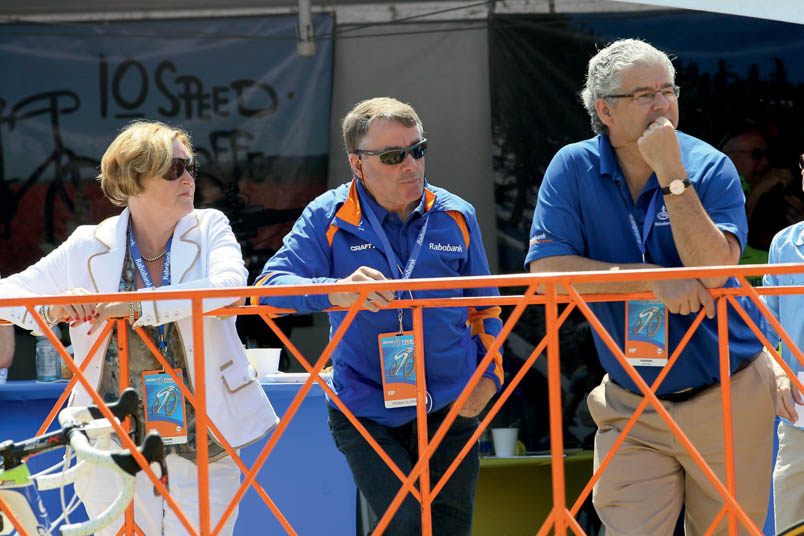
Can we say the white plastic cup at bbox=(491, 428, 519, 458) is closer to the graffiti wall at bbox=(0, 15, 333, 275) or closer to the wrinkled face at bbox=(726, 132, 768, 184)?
the graffiti wall at bbox=(0, 15, 333, 275)

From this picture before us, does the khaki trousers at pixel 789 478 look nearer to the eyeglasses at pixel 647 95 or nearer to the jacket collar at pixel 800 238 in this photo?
the jacket collar at pixel 800 238

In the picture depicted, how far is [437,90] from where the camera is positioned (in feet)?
21.0

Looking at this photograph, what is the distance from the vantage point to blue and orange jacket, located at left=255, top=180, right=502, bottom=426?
314 centimetres

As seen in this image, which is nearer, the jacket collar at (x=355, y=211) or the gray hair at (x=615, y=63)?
the gray hair at (x=615, y=63)

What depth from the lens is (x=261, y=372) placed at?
5.07 metres

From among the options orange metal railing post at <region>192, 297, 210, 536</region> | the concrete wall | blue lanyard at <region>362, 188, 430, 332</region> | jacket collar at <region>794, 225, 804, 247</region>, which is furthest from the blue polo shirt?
the concrete wall

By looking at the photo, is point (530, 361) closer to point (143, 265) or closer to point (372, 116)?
point (372, 116)

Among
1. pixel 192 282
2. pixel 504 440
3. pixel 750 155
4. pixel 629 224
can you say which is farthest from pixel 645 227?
pixel 750 155

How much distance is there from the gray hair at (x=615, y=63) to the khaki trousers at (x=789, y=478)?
61.5 inches

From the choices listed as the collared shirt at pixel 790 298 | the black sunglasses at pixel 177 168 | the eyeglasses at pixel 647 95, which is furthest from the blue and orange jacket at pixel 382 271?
the collared shirt at pixel 790 298

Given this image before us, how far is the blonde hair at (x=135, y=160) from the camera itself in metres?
3.31

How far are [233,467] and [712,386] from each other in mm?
1514

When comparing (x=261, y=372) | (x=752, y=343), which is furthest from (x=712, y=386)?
(x=261, y=372)

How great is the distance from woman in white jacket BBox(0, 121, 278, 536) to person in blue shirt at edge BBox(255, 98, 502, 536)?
0.26 meters
